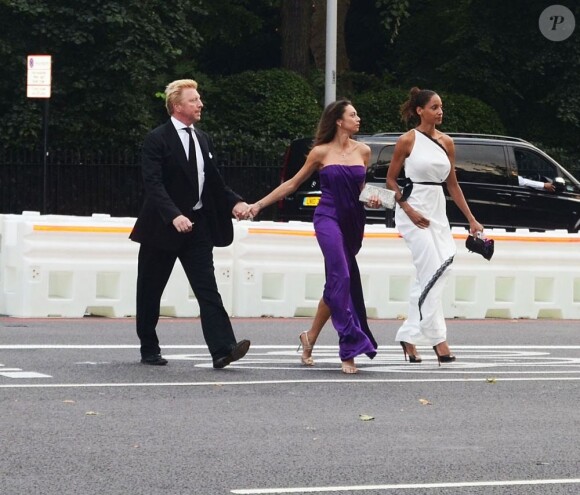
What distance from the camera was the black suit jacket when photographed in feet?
34.9

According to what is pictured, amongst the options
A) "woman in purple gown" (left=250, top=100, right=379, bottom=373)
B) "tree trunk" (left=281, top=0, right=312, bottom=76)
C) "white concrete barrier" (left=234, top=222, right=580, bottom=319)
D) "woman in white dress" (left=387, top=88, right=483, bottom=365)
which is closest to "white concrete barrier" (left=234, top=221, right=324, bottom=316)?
"white concrete barrier" (left=234, top=222, right=580, bottom=319)

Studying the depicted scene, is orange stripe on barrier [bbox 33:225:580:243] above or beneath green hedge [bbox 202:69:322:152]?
beneath

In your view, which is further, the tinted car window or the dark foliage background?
the dark foliage background

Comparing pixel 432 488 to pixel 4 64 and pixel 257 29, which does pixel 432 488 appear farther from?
pixel 257 29

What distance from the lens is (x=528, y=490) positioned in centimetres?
684

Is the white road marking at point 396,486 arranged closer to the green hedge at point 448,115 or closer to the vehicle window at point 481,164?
the vehicle window at point 481,164

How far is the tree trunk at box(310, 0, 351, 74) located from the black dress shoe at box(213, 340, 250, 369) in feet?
82.3

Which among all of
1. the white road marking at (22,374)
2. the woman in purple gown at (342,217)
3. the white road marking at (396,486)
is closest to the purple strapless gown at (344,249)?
the woman in purple gown at (342,217)

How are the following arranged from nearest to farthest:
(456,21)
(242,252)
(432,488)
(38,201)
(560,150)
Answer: (432,488)
(242,252)
(38,201)
(560,150)
(456,21)

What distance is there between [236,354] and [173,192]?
1.12 meters

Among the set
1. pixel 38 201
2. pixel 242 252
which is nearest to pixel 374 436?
pixel 242 252

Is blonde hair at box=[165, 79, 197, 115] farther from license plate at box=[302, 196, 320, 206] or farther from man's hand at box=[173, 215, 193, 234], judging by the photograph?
license plate at box=[302, 196, 320, 206]

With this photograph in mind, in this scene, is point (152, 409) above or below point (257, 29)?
below

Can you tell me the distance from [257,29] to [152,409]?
94.0 feet
